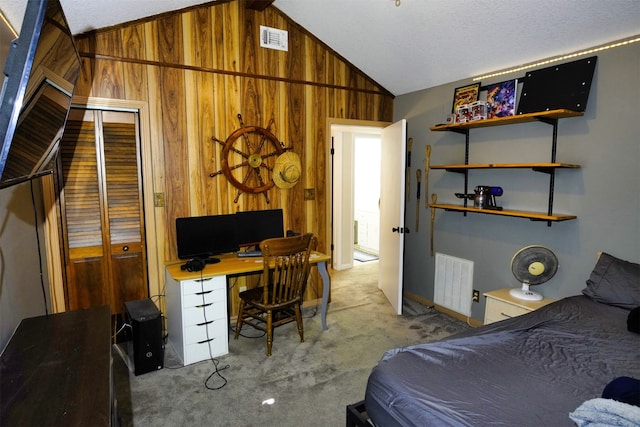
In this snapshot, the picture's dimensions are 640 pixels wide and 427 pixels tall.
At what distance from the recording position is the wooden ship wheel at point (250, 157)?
3.35m

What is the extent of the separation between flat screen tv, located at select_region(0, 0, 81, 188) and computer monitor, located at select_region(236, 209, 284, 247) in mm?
1762

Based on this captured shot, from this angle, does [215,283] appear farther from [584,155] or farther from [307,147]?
[584,155]

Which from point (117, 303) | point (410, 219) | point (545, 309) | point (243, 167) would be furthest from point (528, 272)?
point (117, 303)

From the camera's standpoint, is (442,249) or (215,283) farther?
(442,249)

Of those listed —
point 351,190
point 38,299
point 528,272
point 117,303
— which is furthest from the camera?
point 351,190

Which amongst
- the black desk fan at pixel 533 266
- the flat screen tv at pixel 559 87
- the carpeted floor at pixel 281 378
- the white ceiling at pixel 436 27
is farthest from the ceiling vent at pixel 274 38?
the black desk fan at pixel 533 266

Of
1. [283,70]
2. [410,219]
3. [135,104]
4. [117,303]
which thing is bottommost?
[117,303]

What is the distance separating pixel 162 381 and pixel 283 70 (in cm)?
291

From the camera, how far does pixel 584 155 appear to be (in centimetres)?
268

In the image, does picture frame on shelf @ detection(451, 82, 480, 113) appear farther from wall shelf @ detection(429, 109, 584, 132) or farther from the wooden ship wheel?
the wooden ship wheel

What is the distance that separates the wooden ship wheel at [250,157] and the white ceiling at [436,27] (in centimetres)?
110

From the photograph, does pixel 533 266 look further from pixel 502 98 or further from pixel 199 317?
pixel 199 317

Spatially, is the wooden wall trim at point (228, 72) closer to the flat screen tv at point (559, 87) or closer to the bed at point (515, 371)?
the flat screen tv at point (559, 87)

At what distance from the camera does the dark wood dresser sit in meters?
1.13
